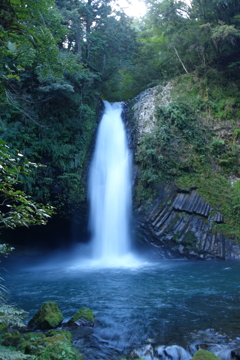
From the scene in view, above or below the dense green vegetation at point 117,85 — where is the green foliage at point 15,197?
below

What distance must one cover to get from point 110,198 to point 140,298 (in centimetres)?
771

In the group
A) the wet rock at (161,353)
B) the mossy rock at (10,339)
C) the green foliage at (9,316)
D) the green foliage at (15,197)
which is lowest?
the wet rock at (161,353)

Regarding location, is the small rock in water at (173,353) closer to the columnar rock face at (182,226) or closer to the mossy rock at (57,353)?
the mossy rock at (57,353)

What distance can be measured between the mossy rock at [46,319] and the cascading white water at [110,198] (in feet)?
24.0

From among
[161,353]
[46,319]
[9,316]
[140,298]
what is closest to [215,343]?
[161,353]

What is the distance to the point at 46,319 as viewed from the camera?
19.0ft

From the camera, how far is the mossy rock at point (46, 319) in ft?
19.0

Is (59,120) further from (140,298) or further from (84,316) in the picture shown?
(84,316)

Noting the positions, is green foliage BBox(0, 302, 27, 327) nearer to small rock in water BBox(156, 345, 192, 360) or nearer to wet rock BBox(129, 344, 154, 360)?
wet rock BBox(129, 344, 154, 360)

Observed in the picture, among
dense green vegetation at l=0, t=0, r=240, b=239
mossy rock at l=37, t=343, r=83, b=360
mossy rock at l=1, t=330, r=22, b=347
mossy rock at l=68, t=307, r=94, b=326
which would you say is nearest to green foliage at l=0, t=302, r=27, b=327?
mossy rock at l=37, t=343, r=83, b=360

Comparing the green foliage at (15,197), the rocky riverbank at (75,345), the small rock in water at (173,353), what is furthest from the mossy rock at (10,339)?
the small rock in water at (173,353)

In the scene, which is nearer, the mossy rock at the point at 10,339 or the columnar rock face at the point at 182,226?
the mossy rock at the point at 10,339

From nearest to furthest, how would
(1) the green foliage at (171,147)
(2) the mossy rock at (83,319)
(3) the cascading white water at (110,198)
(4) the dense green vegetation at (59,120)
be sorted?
(2) the mossy rock at (83,319) < (4) the dense green vegetation at (59,120) < (1) the green foliage at (171,147) < (3) the cascading white water at (110,198)

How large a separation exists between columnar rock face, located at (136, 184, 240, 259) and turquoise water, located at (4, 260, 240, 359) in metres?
0.76
